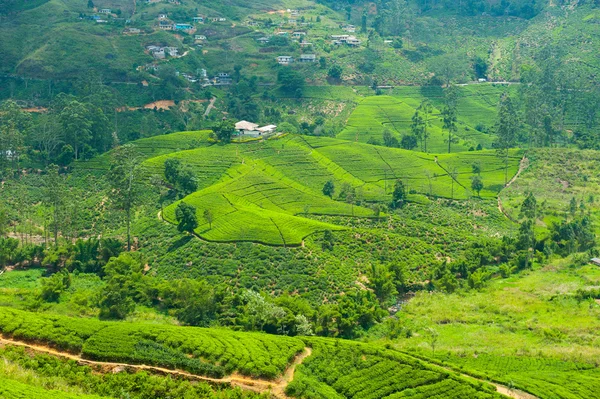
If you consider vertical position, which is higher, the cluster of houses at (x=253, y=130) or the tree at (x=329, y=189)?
the cluster of houses at (x=253, y=130)

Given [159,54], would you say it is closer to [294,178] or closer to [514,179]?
[294,178]

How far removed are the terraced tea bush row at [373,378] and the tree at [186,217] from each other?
2767 cm

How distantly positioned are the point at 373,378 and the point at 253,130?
199 ft

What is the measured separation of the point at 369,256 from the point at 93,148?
50.9m

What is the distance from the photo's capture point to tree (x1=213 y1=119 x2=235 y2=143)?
91000 millimetres

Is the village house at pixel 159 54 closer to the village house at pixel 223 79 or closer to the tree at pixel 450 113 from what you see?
the village house at pixel 223 79

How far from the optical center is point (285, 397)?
1521 inches

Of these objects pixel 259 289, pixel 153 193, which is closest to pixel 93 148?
pixel 153 193

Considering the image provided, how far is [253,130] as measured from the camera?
95.8 m

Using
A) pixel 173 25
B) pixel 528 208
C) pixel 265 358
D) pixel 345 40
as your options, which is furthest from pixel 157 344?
pixel 345 40

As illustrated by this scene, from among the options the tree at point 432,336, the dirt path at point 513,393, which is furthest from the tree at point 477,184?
the dirt path at point 513,393

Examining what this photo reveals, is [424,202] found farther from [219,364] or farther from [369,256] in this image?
[219,364]

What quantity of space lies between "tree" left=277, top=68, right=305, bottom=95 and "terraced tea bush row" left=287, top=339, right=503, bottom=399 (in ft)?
275

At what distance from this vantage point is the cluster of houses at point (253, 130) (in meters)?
94.9
